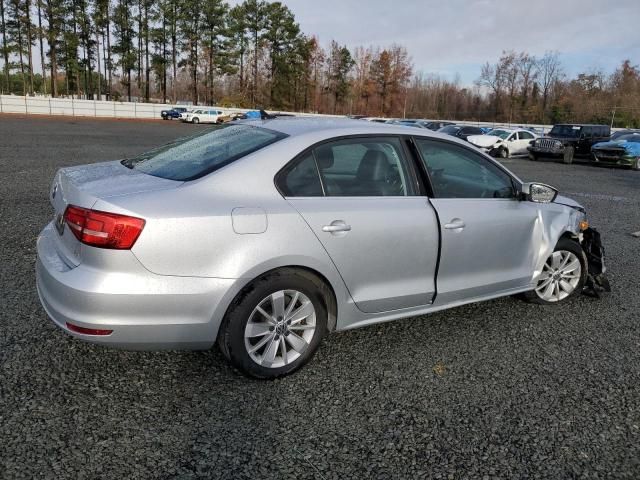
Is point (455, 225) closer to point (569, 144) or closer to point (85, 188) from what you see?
point (85, 188)

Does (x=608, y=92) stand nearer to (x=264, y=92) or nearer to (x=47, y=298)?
(x=264, y=92)

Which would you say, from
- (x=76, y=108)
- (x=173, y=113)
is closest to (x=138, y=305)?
(x=76, y=108)

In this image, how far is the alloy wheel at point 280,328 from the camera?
3043 mm

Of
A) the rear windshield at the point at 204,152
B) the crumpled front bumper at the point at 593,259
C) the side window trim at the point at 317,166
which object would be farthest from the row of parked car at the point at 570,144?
the side window trim at the point at 317,166

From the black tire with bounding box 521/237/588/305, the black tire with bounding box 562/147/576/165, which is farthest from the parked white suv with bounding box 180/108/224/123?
the black tire with bounding box 521/237/588/305

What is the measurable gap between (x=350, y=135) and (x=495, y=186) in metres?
1.35

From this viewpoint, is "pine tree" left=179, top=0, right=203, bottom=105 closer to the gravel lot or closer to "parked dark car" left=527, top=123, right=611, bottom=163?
"parked dark car" left=527, top=123, right=611, bottom=163

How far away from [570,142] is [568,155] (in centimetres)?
60

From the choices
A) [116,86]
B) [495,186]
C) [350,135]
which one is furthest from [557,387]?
[116,86]

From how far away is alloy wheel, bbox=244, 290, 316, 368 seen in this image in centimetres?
304

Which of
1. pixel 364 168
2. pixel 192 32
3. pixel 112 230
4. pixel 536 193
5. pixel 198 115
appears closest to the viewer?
pixel 112 230

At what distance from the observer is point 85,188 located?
2.95 metres

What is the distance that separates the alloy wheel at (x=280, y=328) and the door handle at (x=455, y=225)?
116 centimetres

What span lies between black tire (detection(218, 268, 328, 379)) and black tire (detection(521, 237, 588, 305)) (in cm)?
232
